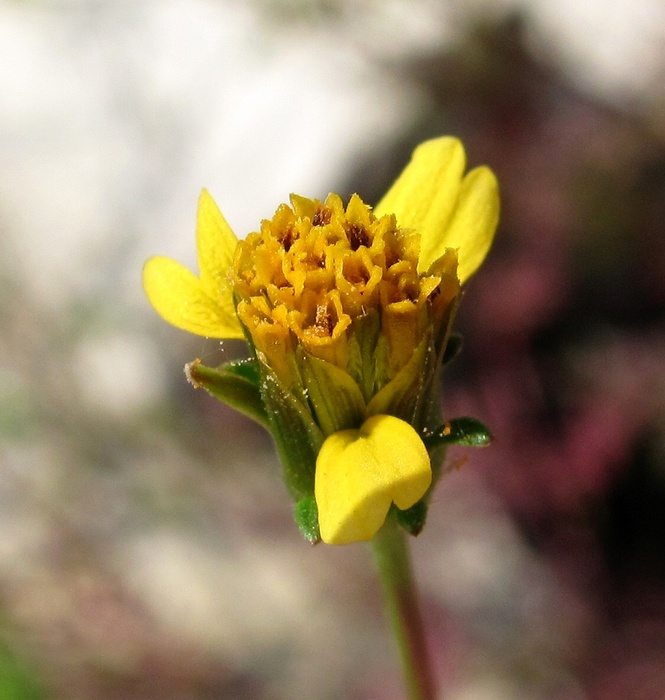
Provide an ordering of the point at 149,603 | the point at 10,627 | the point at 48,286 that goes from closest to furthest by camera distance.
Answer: the point at 10,627
the point at 149,603
the point at 48,286

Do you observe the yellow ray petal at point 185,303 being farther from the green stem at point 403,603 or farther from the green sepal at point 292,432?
the green stem at point 403,603

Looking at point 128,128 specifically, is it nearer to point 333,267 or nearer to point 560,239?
point 560,239

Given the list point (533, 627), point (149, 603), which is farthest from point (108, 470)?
point (533, 627)

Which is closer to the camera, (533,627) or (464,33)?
(533,627)

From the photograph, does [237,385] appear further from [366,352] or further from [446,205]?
[446,205]

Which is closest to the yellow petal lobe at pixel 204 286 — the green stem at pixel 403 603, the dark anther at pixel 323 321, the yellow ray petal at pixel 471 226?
the dark anther at pixel 323 321

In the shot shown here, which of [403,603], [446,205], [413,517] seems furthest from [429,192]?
[403,603]

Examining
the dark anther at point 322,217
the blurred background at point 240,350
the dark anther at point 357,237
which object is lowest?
the dark anther at point 357,237

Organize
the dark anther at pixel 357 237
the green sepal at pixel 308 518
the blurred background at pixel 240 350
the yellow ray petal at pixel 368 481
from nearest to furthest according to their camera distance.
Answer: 1. the yellow ray petal at pixel 368 481
2. the green sepal at pixel 308 518
3. the dark anther at pixel 357 237
4. the blurred background at pixel 240 350
